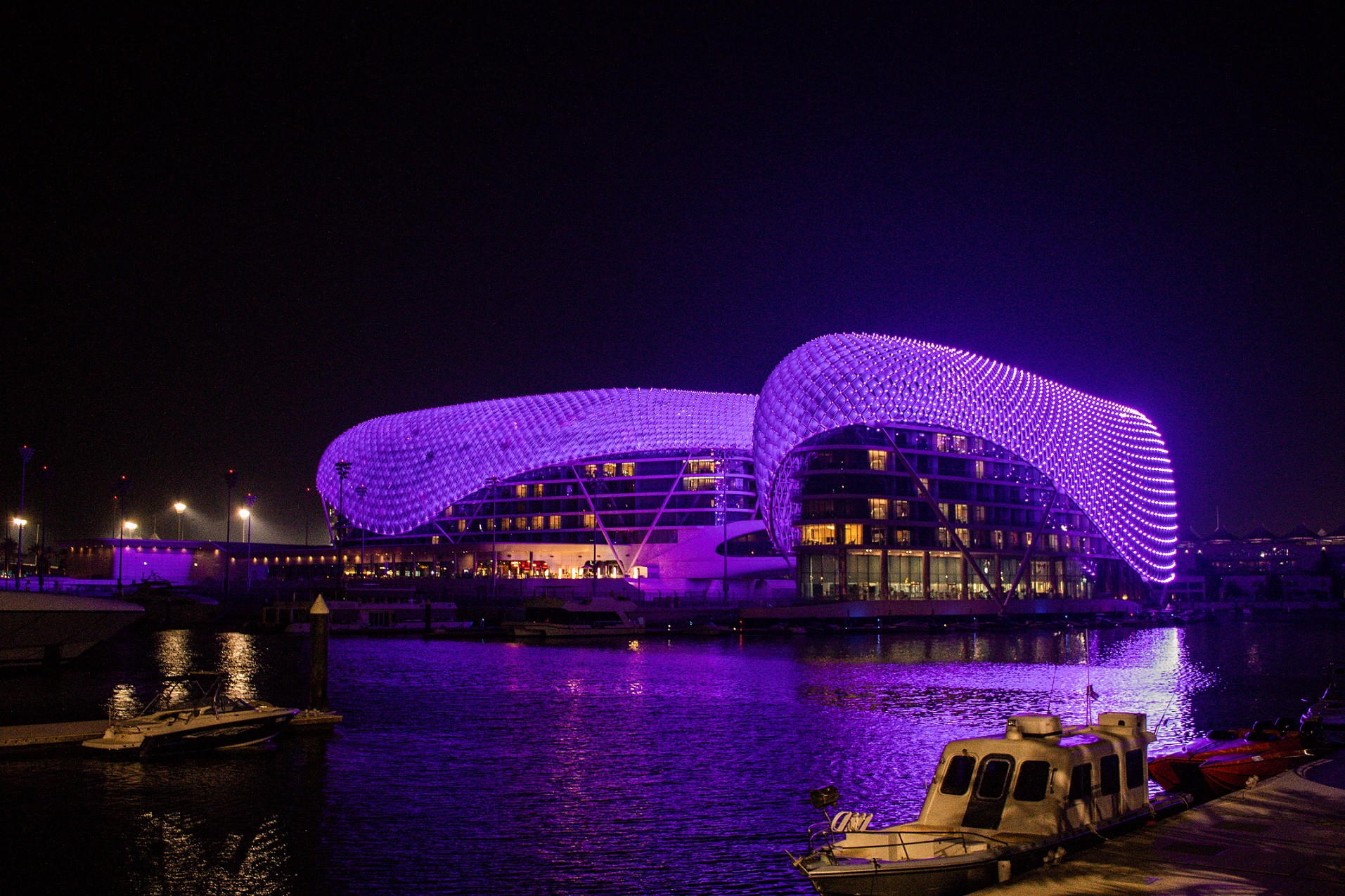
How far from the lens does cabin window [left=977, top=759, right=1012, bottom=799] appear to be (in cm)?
1490

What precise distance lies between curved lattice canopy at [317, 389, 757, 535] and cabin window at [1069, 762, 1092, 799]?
110 m

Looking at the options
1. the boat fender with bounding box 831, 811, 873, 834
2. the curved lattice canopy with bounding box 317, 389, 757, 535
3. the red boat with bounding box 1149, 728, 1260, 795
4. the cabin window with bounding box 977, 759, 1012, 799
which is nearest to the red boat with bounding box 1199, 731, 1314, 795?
the red boat with bounding box 1149, 728, 1260, 795

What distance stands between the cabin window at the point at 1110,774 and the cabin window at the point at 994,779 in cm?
171

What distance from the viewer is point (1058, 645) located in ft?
247

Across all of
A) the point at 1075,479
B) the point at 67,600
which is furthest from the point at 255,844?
the point at 1075,479

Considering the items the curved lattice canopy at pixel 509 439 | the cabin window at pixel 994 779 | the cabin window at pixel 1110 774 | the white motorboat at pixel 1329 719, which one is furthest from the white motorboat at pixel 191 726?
the curved lattice canopy at pixel 509 439

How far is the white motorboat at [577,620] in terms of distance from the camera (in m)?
76.8

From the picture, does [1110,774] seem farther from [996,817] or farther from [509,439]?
[509,439]

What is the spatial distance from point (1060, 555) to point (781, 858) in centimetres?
10106

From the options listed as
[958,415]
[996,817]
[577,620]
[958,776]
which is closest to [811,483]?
[958,415]

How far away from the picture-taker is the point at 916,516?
102 meters

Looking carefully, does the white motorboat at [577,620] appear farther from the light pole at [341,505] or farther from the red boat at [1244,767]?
the red boat at [1244,767]

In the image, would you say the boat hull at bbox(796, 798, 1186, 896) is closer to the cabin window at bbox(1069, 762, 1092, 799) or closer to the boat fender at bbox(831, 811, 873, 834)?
the boat fender at bbox(831, 811, 873, 834)

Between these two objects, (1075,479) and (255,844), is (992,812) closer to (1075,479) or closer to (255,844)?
(255,844)
